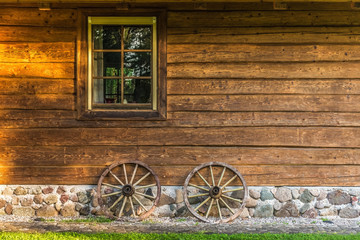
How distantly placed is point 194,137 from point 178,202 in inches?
35.0

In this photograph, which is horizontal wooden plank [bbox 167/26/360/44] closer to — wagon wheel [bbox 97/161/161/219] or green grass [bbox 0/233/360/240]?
wagon wheel [bbox 97/161/161/219]

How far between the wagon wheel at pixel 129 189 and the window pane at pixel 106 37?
1.60 metres

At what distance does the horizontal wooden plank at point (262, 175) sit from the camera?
526cm

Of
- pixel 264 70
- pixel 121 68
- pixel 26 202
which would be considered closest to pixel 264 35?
pixel 264 70

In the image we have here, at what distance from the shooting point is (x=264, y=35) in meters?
5.24

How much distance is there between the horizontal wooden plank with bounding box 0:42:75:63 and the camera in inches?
207

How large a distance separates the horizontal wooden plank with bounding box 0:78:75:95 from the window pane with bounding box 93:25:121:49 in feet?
2.07

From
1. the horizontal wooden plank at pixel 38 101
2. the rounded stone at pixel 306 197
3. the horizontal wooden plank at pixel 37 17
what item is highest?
the horizontal wooden plank at pixel 37 17

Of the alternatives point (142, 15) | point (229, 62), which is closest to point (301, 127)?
point (229, 62)

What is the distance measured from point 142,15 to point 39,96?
1.75m

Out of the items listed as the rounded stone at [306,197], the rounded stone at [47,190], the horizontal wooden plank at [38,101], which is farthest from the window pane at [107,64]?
the rounded stone at [306,197]

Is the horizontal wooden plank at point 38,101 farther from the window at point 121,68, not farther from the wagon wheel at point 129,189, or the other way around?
the wagon wheel at point 129,189

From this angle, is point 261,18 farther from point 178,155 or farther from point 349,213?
point 349,213

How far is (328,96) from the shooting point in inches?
207
